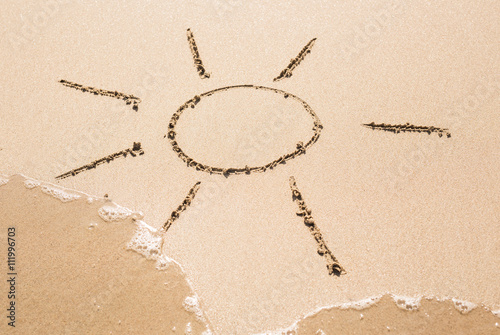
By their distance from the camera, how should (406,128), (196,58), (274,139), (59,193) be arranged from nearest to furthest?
(59,193)
(406,128)
(274,139)
(196,58)

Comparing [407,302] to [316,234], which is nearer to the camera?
[407,302]

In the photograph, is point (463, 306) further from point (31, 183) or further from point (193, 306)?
point (31, 183)

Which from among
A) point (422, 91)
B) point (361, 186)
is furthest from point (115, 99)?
point (422, 91)

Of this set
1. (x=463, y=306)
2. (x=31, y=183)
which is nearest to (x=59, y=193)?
(x=31, y=183)

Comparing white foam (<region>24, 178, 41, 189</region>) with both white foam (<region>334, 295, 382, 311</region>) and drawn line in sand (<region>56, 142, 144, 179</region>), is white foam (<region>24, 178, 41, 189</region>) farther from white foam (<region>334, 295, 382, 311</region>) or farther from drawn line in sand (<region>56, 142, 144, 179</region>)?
white foam (<region>334, 295, 382, 311</region>)

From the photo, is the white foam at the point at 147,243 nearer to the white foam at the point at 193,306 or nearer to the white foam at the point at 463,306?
the white foam at the point at 193,306

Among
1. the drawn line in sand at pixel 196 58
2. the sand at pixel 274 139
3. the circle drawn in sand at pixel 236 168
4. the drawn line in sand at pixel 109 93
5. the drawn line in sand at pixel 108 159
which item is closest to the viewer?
the sand at pixel 274 139

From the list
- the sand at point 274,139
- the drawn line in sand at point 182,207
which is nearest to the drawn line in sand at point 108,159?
the sand at point 274,139
